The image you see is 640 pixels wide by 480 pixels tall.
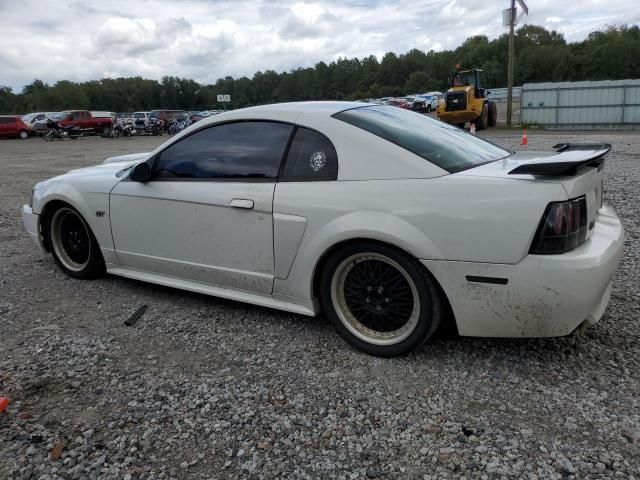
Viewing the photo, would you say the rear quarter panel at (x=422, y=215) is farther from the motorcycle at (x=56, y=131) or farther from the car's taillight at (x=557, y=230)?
the motorcycle at (x=56, y=131)

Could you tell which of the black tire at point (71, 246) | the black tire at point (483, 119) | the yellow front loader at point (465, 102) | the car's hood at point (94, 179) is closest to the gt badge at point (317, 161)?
the car's hood at point (94, 179)

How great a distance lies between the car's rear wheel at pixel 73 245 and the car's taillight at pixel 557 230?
3.40 m

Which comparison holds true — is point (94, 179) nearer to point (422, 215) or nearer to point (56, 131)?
point (422, 215)

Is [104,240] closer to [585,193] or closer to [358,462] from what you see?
[358,462]

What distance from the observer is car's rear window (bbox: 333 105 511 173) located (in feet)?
9.47

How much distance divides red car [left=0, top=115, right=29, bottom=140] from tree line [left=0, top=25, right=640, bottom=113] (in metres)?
58.4

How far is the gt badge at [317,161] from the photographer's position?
301 centimetres

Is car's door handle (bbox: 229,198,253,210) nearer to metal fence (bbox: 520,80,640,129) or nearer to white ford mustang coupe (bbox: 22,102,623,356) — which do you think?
white ford mustang coupe (bbox: 22,102,623,356)

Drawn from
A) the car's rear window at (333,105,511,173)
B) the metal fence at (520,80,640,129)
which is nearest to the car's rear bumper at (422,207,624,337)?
the car's rear window at (333,105,511,173)

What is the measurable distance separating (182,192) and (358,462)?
217cm

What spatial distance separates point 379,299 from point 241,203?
1048 mm

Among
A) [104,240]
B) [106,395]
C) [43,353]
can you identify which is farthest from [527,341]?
[104,240]

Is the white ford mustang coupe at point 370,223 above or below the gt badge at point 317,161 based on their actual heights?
below

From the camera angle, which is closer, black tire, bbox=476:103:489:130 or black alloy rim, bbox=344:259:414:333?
black alloy rim, bbox=344:259:414:333
